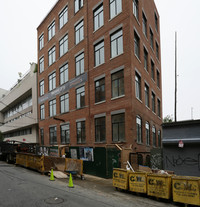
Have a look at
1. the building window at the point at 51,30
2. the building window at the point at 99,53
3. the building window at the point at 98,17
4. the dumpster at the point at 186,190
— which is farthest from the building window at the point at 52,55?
the dumpster at the point at 186,190

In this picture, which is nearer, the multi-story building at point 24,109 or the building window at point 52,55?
the building window at point 52,55

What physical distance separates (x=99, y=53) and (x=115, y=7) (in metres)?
4.43

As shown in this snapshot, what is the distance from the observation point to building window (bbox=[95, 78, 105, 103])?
72.2 ft

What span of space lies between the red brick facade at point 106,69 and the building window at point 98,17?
1.10ft

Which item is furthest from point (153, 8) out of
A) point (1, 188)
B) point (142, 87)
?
point (1, 188)

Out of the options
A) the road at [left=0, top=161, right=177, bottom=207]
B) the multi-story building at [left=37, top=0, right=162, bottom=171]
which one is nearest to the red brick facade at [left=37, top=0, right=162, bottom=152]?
the multi-story building at [left=37, top=0, right=162, bottom=171]

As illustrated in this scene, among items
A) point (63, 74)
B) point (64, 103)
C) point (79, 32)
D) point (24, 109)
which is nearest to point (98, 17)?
point (79, 32)

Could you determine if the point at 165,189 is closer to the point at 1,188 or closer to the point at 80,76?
the point at 1,188

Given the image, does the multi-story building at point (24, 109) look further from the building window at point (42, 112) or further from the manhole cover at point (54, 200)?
the manhole cover at point (54, 200)

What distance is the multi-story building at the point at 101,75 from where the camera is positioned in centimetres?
1994

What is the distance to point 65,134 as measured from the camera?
2742 centimetres

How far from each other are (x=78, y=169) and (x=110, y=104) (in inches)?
273

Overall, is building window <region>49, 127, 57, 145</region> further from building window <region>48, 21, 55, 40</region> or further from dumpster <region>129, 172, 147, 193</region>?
dumpster <region>129, 172, 147, 193</region>

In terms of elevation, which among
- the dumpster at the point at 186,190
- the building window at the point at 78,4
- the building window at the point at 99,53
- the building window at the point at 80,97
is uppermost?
the building window at the point at 78,4
